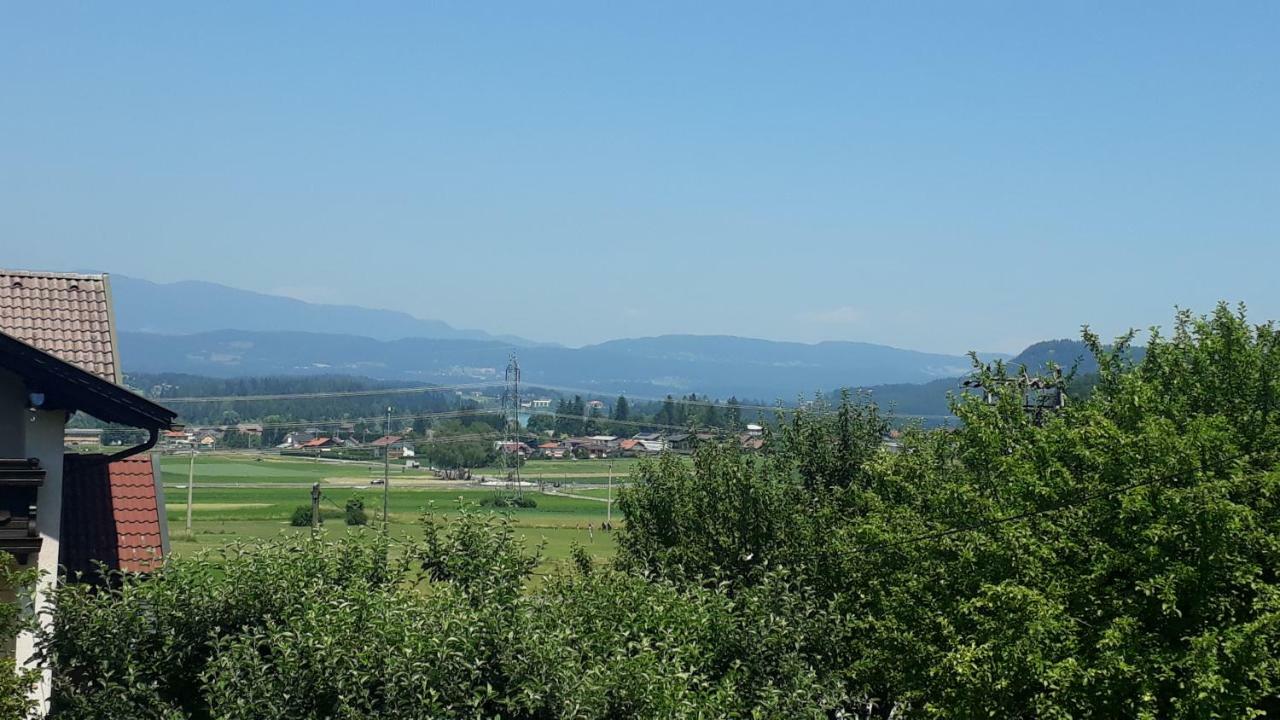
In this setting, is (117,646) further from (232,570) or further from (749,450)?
(749,450)

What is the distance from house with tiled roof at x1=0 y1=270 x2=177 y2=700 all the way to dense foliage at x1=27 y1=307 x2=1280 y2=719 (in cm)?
212

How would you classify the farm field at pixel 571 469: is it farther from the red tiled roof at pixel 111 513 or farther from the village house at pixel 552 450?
the red tiled roof at pixel 111 513

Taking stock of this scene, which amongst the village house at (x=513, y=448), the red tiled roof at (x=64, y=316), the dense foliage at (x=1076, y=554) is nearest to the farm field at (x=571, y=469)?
the village house at (x=513, y=448)

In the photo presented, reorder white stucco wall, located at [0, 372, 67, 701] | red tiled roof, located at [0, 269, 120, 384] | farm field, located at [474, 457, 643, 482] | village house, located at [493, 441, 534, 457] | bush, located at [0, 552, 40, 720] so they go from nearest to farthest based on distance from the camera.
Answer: bush, located at [0, 552, 40, 720] < white stucco wall, located at [0, 372, 67, 701] < red tiled roof, located at [0, 269, 120, 384] < farm field, located at [474, 457, 643, 482] < village house, located at [493, 441, 534, 457]

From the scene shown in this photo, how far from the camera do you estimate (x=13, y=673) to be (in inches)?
524

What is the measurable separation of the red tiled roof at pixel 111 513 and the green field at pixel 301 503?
40.6 metres

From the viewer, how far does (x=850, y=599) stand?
996 inches

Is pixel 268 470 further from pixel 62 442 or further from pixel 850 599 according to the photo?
pixel 62 442

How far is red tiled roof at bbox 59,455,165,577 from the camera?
18.5 m

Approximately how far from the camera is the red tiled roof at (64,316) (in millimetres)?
17844

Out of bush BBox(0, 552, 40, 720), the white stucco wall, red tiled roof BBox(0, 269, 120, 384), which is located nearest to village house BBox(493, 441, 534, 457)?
red tiled roof BBox(0, 269, 120, 384)

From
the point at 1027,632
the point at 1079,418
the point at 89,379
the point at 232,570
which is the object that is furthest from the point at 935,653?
the point at 89,379

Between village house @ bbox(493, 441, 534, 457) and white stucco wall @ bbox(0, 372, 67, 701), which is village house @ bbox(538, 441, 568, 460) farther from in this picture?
white stucco wall @ bbox(0, 372, 67, 701)

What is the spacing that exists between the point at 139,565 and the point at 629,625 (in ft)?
25.0
